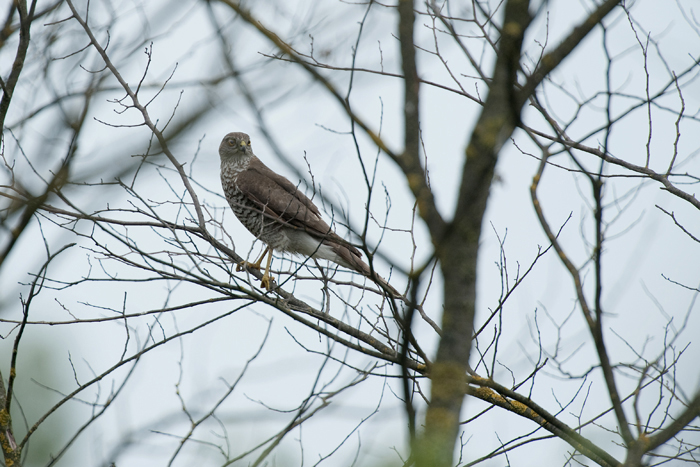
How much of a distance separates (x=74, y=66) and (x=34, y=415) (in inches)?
295

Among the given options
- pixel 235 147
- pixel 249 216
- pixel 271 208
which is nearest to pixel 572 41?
pixel 271 208

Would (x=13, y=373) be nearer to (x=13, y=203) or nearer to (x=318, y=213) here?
(x=13, y=203)

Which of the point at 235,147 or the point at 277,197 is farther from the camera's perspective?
the point at 235,147

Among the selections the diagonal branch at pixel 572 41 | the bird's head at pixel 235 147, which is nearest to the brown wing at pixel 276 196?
the bird's head at pixel 235 147

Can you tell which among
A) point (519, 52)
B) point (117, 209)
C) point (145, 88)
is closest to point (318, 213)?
point (145, 88)

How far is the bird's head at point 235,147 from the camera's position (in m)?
6.58

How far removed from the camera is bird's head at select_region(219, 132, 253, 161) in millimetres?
6578

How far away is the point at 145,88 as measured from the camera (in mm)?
4246

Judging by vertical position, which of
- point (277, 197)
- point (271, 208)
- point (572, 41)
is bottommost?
point (572, 41)

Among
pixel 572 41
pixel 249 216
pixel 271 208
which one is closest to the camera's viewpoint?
pixel 572 41

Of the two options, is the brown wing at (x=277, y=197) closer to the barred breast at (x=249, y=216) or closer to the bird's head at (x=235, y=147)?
the barred breast at (x=249, y=216)

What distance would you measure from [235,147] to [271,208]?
964 mm

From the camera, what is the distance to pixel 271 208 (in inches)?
239

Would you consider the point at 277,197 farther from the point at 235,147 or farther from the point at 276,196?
the point at 235,147
